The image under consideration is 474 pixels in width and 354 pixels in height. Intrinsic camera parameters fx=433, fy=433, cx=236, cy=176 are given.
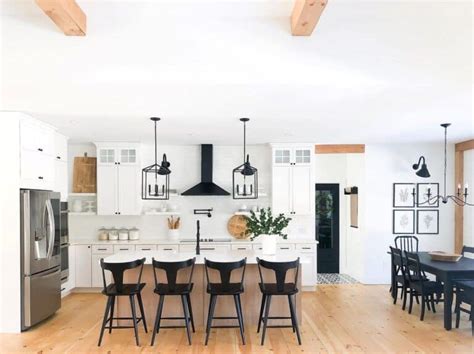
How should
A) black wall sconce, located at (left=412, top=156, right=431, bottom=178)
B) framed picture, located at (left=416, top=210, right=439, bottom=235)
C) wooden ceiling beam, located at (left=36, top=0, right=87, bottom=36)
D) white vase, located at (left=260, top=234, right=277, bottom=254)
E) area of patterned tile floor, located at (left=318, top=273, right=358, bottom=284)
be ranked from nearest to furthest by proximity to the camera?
wooden ceiling beam, located at (left=36, top=0, right=87, bottom=36) < white vase, located at (left=260, top=234, right=277, bottom=254) < black wall sconce, located at (left=412, top=156, right=431, bottom=178) < framed picture, located at (left=416, top=210, right=439, bottom=235) < area of patterned tile floor, located at (left=318, top=273, right=358, bottom=284)

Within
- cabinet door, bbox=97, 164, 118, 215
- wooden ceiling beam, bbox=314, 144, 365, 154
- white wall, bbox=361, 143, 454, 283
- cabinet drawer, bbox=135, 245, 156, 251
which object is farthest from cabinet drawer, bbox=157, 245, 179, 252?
white wall, bbox=361, 143, 454, 283

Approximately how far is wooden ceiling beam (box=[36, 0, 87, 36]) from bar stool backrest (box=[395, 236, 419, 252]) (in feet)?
20.9

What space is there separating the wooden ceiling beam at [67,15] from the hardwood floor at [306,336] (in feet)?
10.6

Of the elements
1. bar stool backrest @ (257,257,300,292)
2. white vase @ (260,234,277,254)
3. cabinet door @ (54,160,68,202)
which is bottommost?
bar stool backrest @ (257,257,300,292)

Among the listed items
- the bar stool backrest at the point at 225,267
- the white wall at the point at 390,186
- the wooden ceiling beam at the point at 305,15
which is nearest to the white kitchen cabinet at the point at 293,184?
the white wall at the point at 390,186

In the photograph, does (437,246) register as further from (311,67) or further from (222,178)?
(311,67)

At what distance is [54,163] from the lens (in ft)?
21.3

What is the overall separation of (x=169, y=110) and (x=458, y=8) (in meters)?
3.03

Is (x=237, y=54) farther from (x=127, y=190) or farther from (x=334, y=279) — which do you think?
(x=334, y=279)

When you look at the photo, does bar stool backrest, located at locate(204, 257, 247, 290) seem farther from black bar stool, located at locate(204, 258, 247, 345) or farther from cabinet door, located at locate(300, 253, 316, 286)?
cabinet door, located at locate(300, 253, 316, 286)

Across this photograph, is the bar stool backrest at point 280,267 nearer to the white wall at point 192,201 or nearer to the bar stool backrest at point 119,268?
the bar stool backrest at point 119,268

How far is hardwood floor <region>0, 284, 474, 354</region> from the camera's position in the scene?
465 cm

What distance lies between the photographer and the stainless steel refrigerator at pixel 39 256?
5168 millimetres

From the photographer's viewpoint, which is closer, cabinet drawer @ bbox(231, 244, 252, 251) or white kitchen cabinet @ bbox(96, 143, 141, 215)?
cabinet drawer @ bbox(231, 244, 252, 251)
